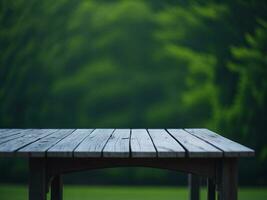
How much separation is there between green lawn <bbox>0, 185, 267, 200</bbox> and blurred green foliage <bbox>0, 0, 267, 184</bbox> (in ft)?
2.03

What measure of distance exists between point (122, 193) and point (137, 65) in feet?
4.91

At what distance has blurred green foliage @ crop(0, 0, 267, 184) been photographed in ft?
18.7

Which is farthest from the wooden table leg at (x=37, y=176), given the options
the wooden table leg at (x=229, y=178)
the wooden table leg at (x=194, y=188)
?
the wooden table leg at (x=194, y=188)

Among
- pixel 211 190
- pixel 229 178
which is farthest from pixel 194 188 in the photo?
pixel 229 178

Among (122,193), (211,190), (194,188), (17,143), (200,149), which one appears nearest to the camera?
(200,149)

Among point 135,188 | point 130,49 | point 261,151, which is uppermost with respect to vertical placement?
point 130,49

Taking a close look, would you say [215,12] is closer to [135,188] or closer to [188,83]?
[188,83]

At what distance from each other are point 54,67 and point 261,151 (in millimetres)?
2427

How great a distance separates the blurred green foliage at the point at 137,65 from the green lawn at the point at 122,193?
2.03 feet

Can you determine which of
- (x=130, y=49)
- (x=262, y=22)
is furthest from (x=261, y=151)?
(x=130, y=49)

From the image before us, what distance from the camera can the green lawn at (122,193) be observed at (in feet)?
16.4

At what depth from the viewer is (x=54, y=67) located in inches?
233

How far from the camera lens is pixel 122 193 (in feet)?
17.6

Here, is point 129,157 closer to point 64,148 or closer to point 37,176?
point 64,148
